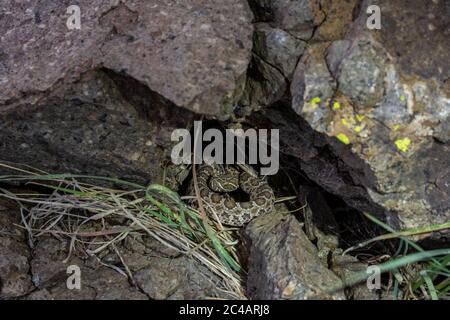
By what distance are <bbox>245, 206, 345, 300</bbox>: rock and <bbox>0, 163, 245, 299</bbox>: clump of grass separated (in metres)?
0.21

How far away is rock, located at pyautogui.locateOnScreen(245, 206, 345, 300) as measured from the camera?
106 inches

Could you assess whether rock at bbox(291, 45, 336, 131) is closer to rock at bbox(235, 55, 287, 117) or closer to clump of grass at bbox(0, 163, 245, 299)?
rock at bbox(235, 55, 287, 117)

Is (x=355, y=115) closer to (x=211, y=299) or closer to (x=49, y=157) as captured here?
(x=211, y=299)

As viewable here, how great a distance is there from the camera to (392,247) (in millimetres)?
3059

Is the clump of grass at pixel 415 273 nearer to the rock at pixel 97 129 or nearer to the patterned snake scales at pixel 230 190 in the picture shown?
the patterned snake scales at pixel 230 190

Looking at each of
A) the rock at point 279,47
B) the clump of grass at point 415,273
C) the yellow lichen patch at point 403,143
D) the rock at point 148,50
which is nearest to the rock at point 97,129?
the rock at point 148,50

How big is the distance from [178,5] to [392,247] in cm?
190

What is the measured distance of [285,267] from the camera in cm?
278

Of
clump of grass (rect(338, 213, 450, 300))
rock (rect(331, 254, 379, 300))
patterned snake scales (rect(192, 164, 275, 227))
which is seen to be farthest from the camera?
patterned snake scales (rect(192, 164, 275, 227))

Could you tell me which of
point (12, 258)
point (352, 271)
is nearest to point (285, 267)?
point (352, 271)

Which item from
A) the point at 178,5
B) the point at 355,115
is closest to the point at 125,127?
the point at 178,5

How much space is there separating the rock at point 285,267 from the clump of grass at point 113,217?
21 cm

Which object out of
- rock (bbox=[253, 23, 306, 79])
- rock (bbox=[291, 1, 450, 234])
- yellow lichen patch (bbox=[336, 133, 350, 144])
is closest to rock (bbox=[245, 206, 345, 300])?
rock (bbox=[291, 1, 450, 234])
